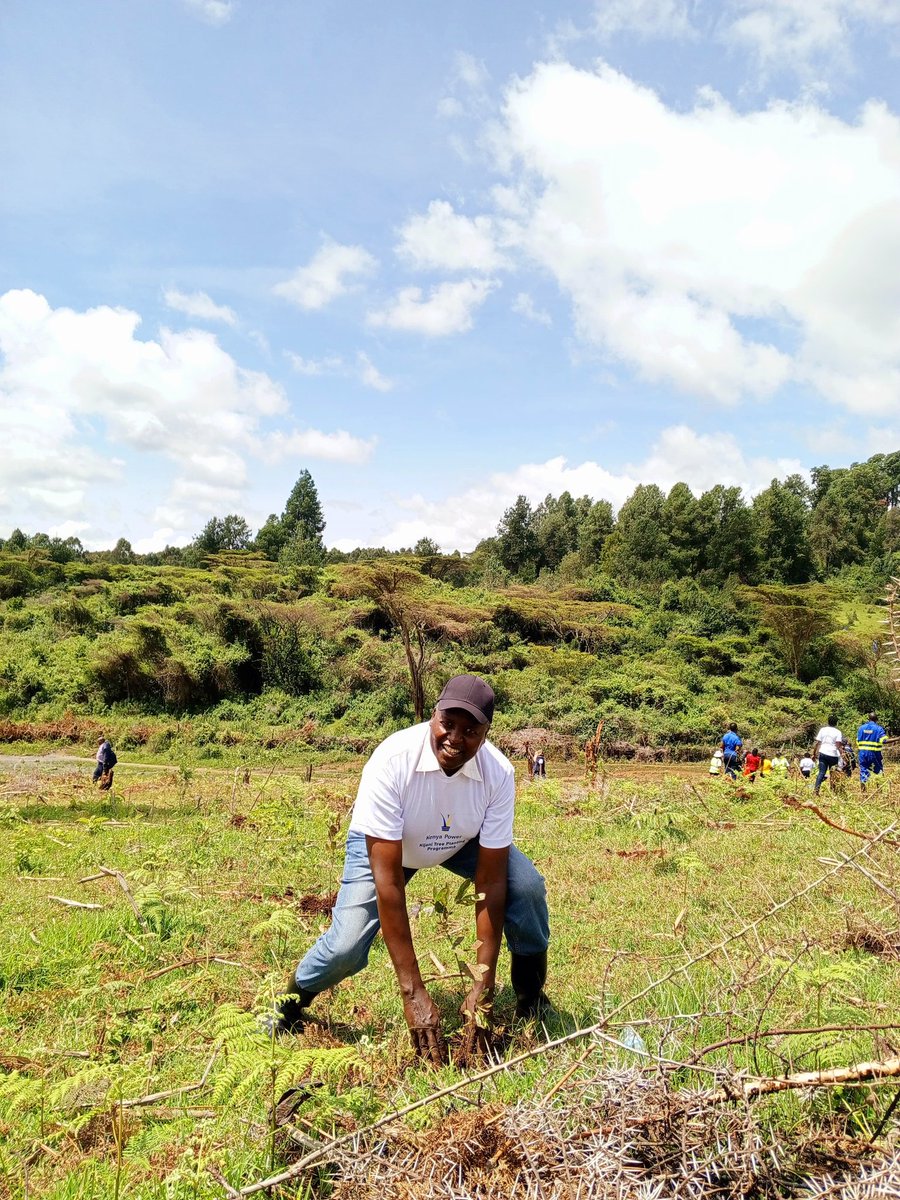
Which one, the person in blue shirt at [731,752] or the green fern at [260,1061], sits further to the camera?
the person in blue shirt at [731,752]

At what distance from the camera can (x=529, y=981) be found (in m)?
3.05

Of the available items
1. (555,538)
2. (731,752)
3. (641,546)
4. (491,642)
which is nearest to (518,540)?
(555,538)

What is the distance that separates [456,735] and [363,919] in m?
0.80

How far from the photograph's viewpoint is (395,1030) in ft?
9.77

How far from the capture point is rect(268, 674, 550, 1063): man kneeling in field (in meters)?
2.57

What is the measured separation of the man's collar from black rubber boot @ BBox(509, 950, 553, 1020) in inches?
32.6

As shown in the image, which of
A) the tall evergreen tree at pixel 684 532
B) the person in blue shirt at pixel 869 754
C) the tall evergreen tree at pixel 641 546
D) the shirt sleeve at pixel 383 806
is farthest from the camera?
the tall evergreen tree at pixel 684 532

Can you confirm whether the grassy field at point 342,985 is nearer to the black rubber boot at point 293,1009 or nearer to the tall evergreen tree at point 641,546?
the black rubber boot at point 293,1009

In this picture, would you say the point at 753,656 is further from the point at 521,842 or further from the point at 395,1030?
the point at 395,1030

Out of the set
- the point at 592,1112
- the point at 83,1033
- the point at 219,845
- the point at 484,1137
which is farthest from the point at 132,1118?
the point at 219,845

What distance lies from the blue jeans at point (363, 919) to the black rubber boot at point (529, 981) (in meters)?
0.05

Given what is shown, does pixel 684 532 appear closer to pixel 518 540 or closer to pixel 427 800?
pixel 518 540

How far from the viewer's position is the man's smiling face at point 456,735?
2.60 m

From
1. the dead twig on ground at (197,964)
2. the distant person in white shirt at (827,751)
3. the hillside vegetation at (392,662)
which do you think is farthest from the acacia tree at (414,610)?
the dead twig on ground at (197,964)
